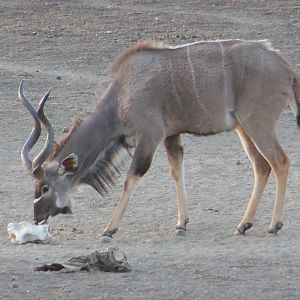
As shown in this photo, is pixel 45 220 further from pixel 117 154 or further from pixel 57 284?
pixel 57 284

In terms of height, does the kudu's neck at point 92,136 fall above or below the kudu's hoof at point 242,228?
above

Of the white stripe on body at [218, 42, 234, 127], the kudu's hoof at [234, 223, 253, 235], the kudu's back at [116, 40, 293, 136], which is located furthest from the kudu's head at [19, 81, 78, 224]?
the kudu's hoof at [234, 223, 253, 235]

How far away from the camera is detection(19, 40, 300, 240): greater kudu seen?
9.58 metres

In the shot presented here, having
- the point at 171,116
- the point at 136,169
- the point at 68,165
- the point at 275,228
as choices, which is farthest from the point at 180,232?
the point at 68,165

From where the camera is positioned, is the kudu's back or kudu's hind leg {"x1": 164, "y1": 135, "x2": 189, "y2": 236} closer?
the kudu's back

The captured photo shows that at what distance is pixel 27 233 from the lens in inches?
363

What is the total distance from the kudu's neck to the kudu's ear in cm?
8

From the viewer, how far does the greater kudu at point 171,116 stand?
31.4 ft

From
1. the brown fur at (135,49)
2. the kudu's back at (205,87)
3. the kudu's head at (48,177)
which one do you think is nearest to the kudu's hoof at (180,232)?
the kudu's back at (205,87)

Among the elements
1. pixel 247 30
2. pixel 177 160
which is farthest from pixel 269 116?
pixel 247 30

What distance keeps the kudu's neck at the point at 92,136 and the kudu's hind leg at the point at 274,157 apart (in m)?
1.06

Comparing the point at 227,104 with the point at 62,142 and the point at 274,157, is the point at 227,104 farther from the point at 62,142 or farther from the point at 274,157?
the point at 62,142

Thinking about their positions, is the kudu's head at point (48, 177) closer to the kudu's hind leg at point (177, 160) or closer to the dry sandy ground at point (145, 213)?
the dry sandy ground at point (145, 213)

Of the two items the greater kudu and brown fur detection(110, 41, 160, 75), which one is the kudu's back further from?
brown fur detection(110, 41, 160, 75)
